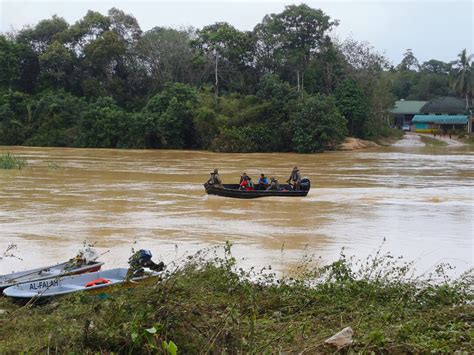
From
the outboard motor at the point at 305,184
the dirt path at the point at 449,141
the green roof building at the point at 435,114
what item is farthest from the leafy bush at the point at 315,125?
the outboard motor at the point at 305,184

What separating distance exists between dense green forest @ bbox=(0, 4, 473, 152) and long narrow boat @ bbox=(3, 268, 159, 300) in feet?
120

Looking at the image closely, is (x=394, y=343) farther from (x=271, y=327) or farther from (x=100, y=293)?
(x=100, y=293)

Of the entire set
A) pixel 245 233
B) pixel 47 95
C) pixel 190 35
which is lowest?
pixel 245 233

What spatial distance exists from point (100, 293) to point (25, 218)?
379 inches

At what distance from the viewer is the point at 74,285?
833cm

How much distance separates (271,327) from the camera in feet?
19.3

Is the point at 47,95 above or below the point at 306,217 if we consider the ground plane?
above

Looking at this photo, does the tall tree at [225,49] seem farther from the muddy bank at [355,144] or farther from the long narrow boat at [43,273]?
the long narrow boat at [43,273]

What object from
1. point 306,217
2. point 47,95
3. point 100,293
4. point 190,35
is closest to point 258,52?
point 190,35

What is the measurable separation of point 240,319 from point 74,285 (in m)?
3.72

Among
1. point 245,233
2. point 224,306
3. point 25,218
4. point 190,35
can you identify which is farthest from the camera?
point 190,35

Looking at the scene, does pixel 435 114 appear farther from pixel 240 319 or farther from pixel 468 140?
pixel 240 319

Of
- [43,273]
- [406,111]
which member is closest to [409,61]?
[406,111]

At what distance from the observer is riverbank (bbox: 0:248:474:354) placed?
4824mm
